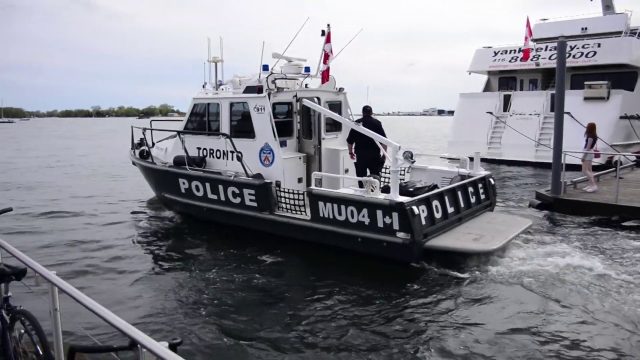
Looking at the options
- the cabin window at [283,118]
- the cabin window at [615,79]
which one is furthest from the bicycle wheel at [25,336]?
the cabin window at [615,79]

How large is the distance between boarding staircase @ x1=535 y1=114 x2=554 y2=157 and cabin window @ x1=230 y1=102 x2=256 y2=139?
12.7 m

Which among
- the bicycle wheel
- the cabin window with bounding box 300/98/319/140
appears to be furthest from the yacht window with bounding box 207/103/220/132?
the bicycle wheel

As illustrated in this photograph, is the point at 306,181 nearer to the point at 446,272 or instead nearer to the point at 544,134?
the point at 446,272

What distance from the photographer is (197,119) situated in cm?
932

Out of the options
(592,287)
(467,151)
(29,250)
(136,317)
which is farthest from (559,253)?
(467,151)

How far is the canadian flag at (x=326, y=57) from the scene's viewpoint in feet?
29.3

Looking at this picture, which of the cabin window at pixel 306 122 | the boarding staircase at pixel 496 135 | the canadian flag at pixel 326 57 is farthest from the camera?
the boarding staircase at pixel 496 135

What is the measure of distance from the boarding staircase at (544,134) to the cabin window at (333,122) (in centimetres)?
1095

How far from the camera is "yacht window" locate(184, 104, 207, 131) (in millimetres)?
9203

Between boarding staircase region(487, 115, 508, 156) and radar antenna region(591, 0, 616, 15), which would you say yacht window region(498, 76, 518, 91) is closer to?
boarding staircase region(487, 115, 508, 156)

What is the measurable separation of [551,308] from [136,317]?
4660mm

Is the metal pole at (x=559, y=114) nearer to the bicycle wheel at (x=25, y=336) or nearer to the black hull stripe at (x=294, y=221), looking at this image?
the black hull stripe at (x=294, y=221)

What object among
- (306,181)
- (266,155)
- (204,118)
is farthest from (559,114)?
(204,118)

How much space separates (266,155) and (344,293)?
2957mm
